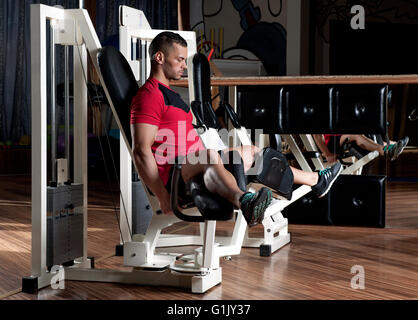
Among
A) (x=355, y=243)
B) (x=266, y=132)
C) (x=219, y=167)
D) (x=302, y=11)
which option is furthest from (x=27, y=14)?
(x=219, y=167)

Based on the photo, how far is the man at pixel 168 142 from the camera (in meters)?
1.85

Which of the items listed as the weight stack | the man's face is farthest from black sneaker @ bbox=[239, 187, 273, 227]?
the weight stack

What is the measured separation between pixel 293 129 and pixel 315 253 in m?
0.64

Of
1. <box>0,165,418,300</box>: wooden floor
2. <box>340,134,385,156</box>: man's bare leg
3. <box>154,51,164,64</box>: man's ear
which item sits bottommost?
<box>0,165,418,300</box>: wooden floor

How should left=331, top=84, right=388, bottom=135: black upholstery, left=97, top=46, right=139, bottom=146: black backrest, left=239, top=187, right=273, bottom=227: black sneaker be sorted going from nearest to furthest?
1. left=239, top=187, right=273, bottom=227: black sneaker
2. left=97, top=46, right=139, bottom=146: black backrest
3. left=331, top=84, right=388, bottom=135: black upholstery

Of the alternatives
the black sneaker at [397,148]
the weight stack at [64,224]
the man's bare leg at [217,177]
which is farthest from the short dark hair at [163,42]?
the black sneaker at [397,148]

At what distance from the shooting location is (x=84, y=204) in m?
2.26

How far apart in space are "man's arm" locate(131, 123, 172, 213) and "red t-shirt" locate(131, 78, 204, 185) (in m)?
0.02

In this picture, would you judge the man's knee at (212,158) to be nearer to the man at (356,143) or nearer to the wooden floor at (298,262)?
the wooden floor at (298,262)

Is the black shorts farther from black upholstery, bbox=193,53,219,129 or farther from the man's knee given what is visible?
the man's knee

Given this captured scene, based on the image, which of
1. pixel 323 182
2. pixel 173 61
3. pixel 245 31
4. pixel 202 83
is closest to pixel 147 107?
pixel 173 61

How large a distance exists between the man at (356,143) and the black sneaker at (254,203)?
1382 mm

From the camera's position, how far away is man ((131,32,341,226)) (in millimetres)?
1848
